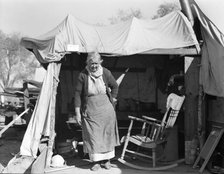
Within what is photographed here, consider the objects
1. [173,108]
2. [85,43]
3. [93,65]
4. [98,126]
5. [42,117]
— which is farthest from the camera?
[85,43]

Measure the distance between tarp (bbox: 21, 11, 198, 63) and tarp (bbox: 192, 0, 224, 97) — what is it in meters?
0.26

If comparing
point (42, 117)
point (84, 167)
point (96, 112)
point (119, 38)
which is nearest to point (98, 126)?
point (96, 112)

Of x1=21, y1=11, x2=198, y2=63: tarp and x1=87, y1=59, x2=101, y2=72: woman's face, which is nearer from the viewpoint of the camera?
x1=87, y1=59, x2=101, y2=72: woman's face

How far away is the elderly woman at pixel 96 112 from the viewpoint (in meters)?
4.96

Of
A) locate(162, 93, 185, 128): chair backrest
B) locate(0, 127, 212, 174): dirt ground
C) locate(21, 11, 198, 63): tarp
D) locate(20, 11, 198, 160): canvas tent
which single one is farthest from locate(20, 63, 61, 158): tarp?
locate(162, 93, 185, 128): chair backrest

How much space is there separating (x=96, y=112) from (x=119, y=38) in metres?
1.62

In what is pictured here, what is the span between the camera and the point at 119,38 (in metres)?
5.80

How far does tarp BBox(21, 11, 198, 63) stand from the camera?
17.8 ft

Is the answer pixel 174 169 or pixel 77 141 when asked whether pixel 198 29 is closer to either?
pixel 174 169

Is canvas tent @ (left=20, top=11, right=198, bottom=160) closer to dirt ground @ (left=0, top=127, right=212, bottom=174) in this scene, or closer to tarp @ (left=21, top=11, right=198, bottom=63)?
tarp @ (left=21, top=11, right=198, bottom=63)

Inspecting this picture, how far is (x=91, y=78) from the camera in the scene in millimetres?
4984

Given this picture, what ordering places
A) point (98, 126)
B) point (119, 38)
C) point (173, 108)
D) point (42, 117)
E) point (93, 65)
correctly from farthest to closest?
1. point (119, 38)
2. point (173, 108)
3. point (42, 117)
4. point (98, 126)
5. point (93, 65)

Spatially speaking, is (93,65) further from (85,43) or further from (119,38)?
(119,38)

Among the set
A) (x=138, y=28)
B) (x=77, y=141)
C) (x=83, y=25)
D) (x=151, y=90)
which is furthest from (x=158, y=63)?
(x=77, y=141)
